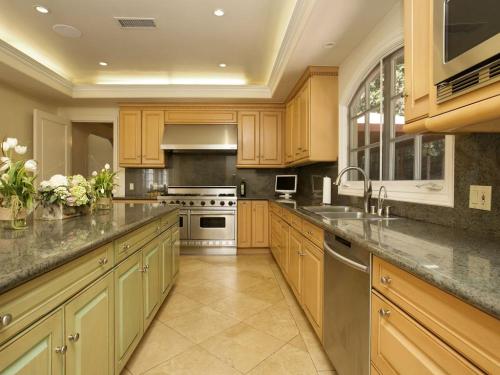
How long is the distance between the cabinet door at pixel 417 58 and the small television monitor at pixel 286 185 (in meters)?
2.83

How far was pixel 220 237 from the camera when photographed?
13.8 feet

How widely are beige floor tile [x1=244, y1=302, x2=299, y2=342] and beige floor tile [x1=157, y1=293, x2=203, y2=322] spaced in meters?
0.56

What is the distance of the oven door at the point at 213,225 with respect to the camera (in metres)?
4.18

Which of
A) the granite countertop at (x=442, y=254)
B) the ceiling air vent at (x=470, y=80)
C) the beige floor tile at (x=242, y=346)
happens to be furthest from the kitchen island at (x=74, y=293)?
the ceiling air vent at (x=470, y=80)

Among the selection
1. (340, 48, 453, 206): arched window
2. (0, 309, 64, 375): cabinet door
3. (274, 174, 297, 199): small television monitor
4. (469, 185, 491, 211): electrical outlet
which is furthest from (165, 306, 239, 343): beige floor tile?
(274, 174, 297, 199): small television monitor

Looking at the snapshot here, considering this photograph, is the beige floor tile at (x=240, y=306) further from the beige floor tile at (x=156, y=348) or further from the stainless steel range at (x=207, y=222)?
the stainless steel range at (x=207, y=222)

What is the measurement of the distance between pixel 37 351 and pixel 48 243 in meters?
0.39

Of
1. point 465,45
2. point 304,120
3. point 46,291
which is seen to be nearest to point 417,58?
point 465,45

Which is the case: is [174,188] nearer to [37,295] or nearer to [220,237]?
[220,237]

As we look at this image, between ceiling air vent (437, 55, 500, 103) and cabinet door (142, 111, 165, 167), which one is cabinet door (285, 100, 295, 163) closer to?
cabinet door (142, 111, 165, 167)

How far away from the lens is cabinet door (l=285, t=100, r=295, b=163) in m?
3.88

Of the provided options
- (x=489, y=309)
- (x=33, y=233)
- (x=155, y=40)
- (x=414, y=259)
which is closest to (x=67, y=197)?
(x=33, y=233)

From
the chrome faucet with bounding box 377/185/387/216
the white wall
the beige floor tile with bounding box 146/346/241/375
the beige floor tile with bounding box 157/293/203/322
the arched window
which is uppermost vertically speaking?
the white wall

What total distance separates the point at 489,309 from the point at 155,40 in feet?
11.3
